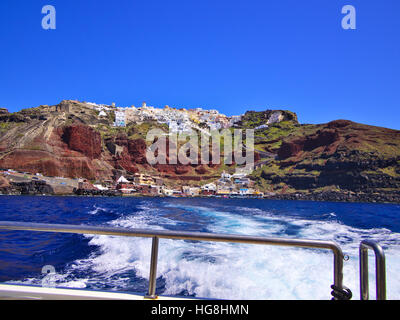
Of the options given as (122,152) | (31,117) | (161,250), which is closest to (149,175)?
(122,152)

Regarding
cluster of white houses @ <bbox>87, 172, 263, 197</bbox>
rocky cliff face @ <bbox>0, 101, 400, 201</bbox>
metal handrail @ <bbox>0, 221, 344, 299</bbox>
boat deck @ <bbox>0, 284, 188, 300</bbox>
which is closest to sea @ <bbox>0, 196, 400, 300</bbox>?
metal handrail @ <bbox>0, 221, 344, 299</bbox>

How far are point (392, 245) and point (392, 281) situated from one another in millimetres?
5094

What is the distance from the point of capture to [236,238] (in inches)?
66.2

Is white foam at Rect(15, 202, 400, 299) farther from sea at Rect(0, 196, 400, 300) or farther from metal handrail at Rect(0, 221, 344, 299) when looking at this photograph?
metal handrail at Rect(0, 221, 344, 299)

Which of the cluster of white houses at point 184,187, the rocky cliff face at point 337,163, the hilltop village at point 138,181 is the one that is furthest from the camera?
the rocky cliff face at point 337,163

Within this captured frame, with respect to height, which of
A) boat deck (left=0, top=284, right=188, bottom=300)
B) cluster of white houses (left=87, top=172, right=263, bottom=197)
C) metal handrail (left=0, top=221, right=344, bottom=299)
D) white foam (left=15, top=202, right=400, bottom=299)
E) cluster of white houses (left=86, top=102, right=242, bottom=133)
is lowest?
cluster of white houses (left=87, top=172, right=263, bottom=197)

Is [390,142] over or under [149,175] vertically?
over

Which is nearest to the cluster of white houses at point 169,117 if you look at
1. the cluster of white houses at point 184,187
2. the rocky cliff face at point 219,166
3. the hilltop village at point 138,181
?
the hilltop village at point 138,181

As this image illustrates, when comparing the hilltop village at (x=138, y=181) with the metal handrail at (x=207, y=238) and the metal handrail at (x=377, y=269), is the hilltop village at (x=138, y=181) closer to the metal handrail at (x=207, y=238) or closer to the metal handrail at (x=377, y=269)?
the metal handrail at (x=207, y=238)

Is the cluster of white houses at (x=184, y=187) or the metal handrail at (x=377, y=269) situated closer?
the metal handrail at (x=377, y=269)

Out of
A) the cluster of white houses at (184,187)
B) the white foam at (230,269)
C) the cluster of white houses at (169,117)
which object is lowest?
the cluster of white houses at (184,187)

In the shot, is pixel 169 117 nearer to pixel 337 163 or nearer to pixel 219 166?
pixel 219 166
